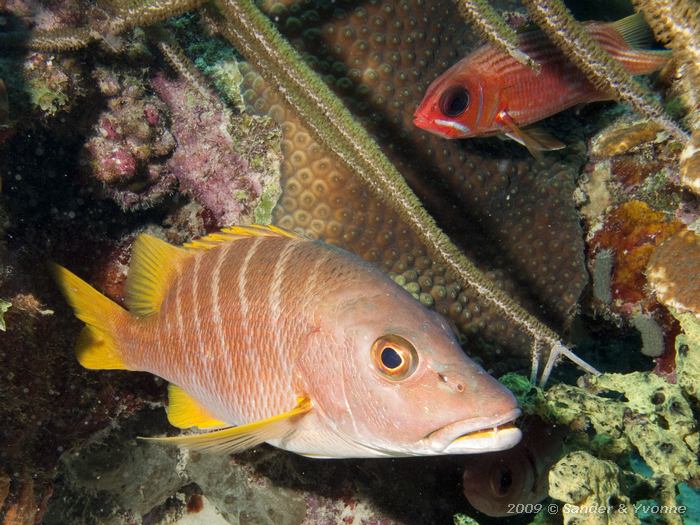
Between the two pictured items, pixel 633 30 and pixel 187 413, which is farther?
pixel 633 30

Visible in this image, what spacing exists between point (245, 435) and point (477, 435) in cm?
91

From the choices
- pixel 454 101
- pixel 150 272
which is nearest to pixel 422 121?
pixel 454 101

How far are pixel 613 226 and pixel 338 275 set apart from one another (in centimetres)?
296

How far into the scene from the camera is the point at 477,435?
1.61m

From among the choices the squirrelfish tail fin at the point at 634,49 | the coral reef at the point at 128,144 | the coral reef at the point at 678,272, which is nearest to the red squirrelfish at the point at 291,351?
the coral reef at the point at 128,144

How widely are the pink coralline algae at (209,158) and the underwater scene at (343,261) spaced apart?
2 cm

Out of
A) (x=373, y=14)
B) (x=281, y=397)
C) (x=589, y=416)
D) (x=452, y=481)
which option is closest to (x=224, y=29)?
(x=373, y=14)

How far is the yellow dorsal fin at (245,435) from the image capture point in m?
1.81

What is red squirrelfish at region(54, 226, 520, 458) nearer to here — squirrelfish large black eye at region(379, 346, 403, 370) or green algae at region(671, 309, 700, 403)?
squirrelfish large black eye at region(379, 346, 403, 370)

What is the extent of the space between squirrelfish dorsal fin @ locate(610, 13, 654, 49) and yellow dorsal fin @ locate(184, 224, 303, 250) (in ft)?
8.65

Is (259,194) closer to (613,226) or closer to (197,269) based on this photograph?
(197,269)

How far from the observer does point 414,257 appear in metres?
3.57

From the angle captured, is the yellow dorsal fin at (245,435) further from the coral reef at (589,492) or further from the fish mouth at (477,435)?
the coral reef at (589,492)

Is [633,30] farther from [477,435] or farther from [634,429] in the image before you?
[477,435]
